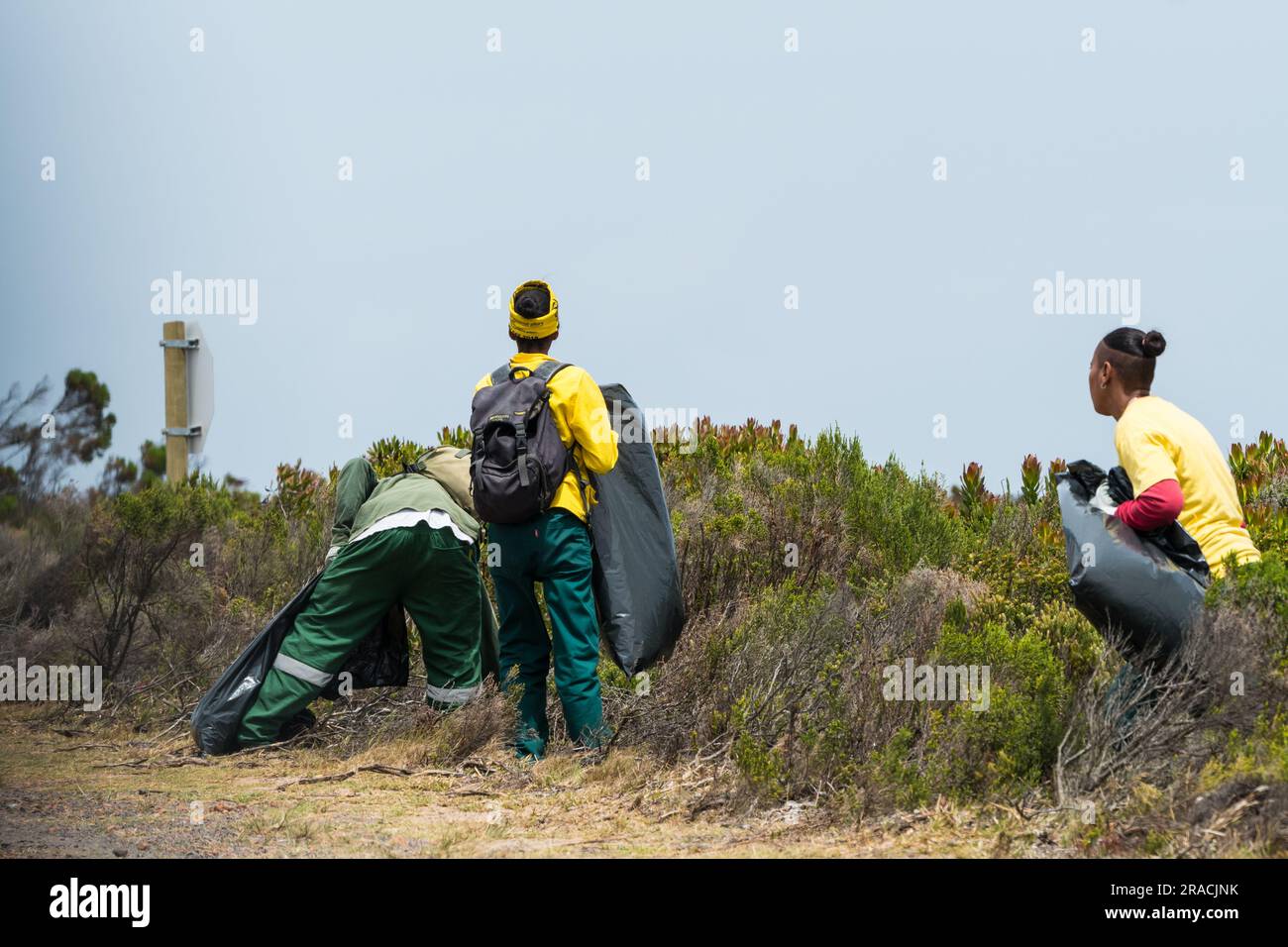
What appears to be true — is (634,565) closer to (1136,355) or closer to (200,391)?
(1136,355)

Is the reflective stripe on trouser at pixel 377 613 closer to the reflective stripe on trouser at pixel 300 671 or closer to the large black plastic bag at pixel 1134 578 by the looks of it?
the reflective stripe on trouser at pixel 300 671

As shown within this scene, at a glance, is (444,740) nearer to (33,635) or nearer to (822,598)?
(822,598)

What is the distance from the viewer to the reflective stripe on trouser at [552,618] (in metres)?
6.67

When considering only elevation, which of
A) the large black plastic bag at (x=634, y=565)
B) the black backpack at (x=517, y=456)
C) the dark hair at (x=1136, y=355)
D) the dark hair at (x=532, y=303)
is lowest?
the large black plastic bag at (x=634, y=565)

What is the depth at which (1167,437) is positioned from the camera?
17.8 ft

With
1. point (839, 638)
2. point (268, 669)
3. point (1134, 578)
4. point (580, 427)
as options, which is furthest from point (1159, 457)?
point (268, 669)

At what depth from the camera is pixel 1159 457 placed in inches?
211

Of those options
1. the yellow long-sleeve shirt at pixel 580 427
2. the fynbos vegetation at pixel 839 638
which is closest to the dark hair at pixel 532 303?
the yellow long-sleeve shirt at pixel 580 427

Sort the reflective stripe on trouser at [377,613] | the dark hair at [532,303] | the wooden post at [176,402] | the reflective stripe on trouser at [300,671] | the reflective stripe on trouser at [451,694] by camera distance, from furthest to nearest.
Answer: the wooden post at [176,402]
the reflective stripe on trouser at [451,694]
the reflective stripe on trouser at [300,671]
the reflective stripe on trouser at [377,613]
the dark hair at [532,303]

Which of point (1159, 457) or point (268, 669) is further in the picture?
point (268, 669)

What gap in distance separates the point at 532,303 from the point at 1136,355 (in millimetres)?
2733

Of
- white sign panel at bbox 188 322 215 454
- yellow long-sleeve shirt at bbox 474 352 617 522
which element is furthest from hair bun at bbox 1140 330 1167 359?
white sign panel at bbox 188 322 215 454

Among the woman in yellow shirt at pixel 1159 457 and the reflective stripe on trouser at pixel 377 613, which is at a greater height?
the woman in yellow shirt at pixel 1159 457
